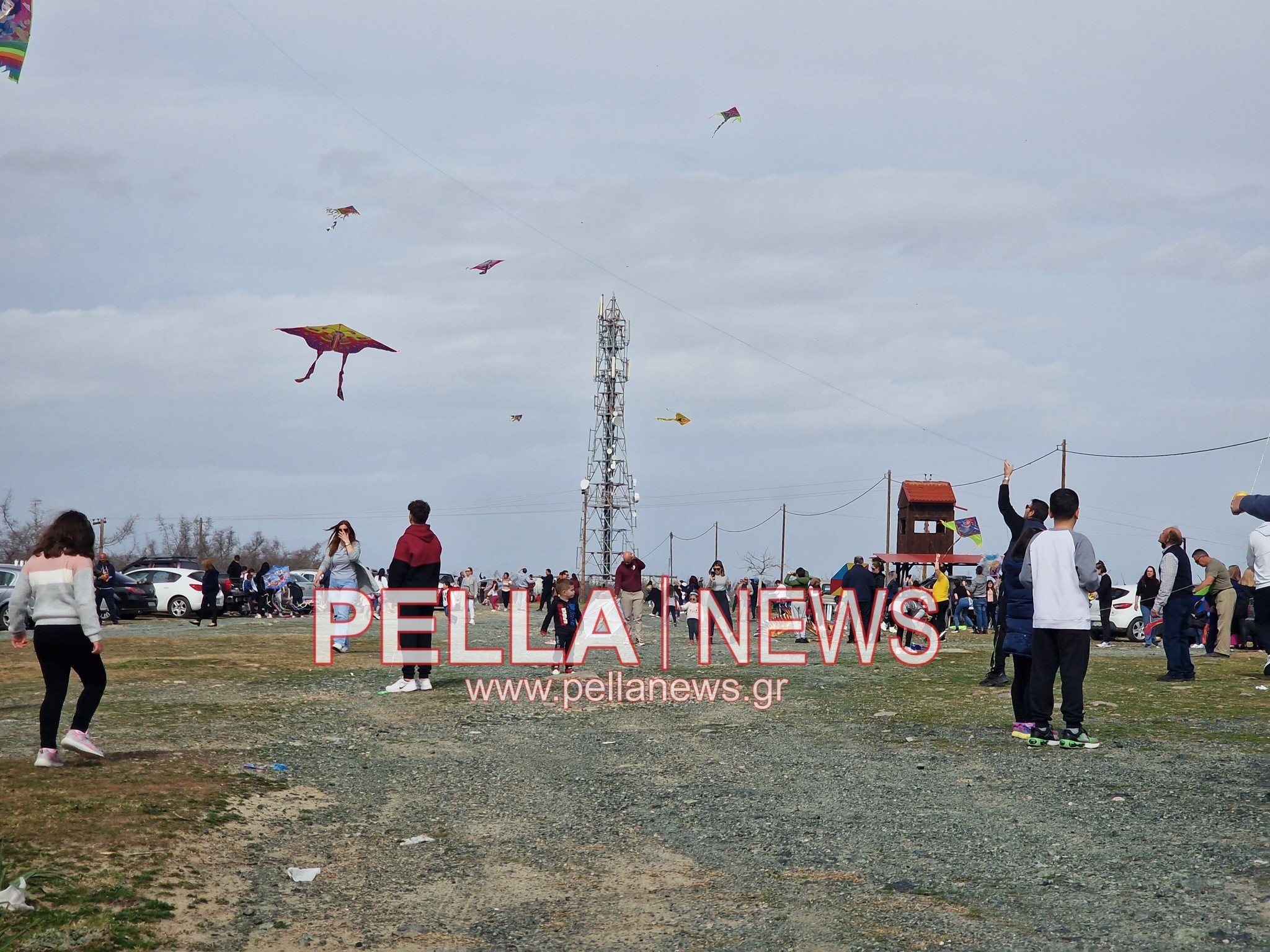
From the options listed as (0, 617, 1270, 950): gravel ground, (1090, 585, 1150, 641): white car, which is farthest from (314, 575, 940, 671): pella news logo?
(1090, 585, 1150, 641): white car

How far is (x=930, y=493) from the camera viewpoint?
177 feet

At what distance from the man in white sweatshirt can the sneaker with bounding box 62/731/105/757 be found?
6343 mm

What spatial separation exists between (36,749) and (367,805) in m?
2.75

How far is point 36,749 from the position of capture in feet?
28.1

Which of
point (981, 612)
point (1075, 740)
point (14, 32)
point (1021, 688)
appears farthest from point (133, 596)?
point (1075, 740)

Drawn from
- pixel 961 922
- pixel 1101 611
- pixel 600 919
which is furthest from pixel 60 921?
pixel 1101 611

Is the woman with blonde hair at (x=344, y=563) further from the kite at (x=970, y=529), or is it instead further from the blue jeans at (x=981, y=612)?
the kite at (x=970, y=529)

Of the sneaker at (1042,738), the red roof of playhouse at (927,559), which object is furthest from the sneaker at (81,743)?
the red roof of playhouse at (927,559)

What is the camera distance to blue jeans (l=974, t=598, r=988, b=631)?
28.3 meters

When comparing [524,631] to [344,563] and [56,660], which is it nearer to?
[344,563]

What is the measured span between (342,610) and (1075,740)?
11089 millimetres

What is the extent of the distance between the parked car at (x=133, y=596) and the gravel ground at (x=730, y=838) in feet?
Answer: 70.1

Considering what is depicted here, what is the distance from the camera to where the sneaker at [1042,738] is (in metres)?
9.12

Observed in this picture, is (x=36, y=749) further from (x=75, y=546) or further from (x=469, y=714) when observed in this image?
(x=469, y=714)
